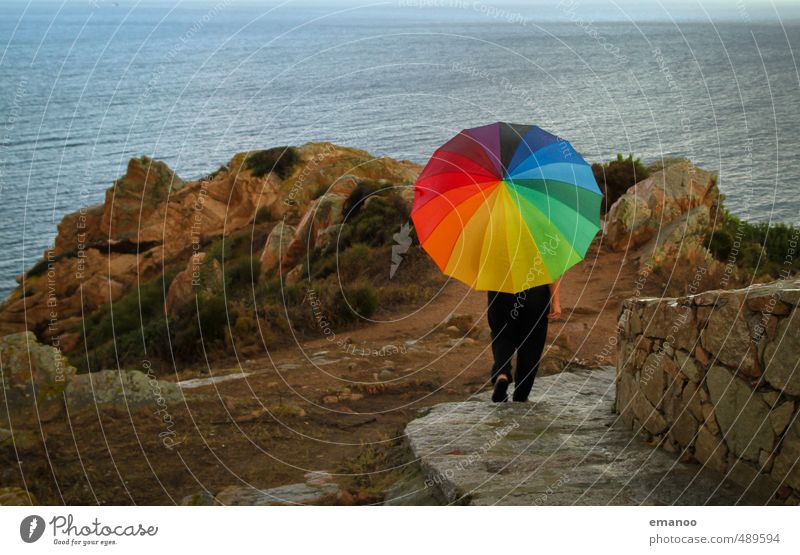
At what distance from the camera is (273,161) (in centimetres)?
2744

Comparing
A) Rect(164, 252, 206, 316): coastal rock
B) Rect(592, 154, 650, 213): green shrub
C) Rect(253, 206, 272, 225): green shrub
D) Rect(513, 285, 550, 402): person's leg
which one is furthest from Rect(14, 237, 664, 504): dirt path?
Rect(253, 206, 272, 225): green shrub

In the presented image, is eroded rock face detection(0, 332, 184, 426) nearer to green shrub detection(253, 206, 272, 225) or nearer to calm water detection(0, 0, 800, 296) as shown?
calm water detection(0, 0, 800, 296)

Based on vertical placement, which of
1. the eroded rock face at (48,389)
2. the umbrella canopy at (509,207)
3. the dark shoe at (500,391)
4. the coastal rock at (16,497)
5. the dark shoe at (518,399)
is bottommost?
the coastal rock at (16,497)

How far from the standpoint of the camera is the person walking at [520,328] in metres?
7.60

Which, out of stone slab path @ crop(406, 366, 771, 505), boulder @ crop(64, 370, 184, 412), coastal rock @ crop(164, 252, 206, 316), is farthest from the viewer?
coastal rock @ crop(164, 252, 206, 316)

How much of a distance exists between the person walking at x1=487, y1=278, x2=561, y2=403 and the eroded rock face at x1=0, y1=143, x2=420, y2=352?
14307 mm

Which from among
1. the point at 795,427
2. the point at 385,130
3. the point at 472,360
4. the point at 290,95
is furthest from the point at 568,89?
the point at 795,427

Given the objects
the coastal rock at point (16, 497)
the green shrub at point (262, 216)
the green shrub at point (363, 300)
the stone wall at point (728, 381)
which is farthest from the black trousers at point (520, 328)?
the green shrub at point (262, 216)

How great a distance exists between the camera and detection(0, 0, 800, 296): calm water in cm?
2555

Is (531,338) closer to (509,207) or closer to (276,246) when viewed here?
(509,207)

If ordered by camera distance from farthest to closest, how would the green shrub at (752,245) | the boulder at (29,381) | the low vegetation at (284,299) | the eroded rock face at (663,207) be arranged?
the eroded rock face at (663,207)
the green shrub at (752,245)
the low vegetation at (284,299)
the boulder at (29,381)

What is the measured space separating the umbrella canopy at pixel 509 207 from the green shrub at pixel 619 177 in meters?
12.3

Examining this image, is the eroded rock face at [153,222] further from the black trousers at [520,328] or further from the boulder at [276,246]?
the black trousers at [520,328]

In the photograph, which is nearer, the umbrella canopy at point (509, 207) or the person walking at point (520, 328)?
the umbrella canopy at point (509, 207)
